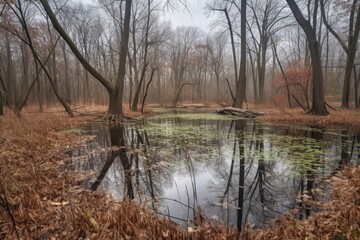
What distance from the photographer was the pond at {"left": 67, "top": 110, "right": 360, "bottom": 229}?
10.0 ft

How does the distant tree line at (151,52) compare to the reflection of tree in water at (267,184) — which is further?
the distant tree line at (151,52)

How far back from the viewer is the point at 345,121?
9.95m

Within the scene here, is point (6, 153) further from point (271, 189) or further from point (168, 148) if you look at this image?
point (271, 189)

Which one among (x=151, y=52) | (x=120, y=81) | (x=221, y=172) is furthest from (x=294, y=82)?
A: (x=151, y=52)

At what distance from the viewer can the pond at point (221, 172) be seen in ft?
10.0

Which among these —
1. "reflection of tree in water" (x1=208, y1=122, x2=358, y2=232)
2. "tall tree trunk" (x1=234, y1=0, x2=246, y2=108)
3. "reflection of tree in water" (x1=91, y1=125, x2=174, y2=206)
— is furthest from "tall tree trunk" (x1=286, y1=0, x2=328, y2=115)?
"reflection of tree in water" (x1=91, y1=125, x2=174, y2=206)

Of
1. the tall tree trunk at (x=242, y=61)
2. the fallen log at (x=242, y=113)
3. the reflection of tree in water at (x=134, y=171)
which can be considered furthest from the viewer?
the tall tree trunk at (x=242, y=61)

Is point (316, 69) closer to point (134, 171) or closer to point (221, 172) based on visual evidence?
point (221, 172)

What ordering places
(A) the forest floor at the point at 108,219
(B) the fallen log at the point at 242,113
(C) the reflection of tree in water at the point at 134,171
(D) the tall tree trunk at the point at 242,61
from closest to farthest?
(A) the forest floor at the point at 108,219 < (C) the reflection of tree in water at the point at 134,171 < (B) the fallen log at the point at 242,113 < (D) the tall tree trunk at the point at 242,61

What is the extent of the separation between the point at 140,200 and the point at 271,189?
2016mm

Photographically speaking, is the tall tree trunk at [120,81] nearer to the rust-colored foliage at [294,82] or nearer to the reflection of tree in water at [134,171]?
the reflection of tree in water at [134,171]

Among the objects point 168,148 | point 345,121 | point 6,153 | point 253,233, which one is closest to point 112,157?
point 168,148

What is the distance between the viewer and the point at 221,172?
4445 mm

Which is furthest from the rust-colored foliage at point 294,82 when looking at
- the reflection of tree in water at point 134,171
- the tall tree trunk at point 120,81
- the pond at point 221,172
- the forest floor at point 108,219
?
the forest floor at point 108,219
